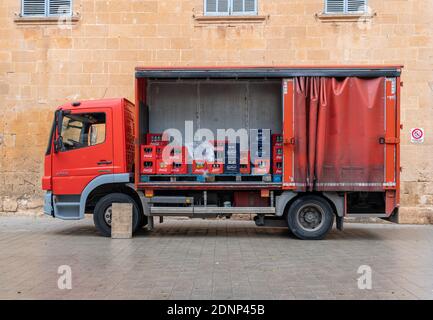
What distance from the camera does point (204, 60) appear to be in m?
13.2

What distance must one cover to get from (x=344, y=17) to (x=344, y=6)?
0.37m

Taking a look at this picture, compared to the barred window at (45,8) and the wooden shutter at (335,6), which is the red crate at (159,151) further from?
the wooden shutter at (335,6)

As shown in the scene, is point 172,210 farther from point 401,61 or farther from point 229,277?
point 401,61

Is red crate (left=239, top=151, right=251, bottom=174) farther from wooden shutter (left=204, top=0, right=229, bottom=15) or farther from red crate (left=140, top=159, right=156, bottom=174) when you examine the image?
wooden shutter (left=204, top=0, right=229, bottom=15)

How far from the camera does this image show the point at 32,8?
44.6ft

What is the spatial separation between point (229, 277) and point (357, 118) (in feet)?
15.3

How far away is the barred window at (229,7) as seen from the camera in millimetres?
13273

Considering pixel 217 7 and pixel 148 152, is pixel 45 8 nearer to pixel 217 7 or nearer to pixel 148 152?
pixel 217 7

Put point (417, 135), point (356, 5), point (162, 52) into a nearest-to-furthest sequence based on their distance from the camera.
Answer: point (417, 135)
point (356, 5)
point (162, 52)

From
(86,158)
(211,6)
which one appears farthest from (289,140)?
(211,6)

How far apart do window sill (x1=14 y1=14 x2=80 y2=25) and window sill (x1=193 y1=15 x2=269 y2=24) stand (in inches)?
133

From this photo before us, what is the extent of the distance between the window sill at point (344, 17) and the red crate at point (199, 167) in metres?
5.95

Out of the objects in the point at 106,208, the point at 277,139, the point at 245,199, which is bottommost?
the point at 106,208

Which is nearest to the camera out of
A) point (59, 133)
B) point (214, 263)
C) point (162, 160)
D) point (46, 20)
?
point (214, 263)
